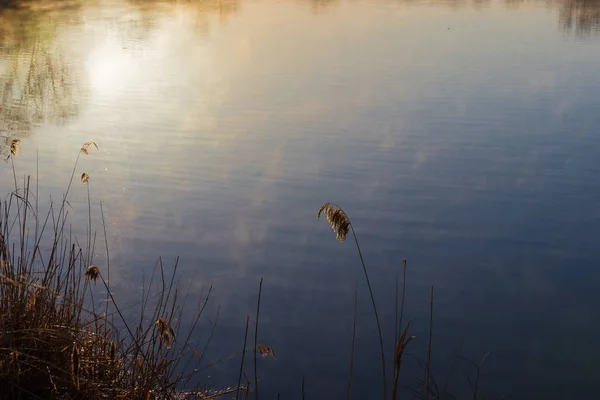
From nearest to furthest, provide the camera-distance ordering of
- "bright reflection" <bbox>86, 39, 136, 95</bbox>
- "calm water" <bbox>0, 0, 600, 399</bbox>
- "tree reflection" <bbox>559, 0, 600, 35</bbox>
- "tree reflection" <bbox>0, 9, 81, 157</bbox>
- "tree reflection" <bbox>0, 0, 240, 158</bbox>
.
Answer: "calm water" <bbox>0, 0, 600, 399</bbox>, "tree reflection" <bbox>0, 9, 81, 157</bbox>, "tree reflection" <bbox>0, 0, 240, 158</bbox>, "bright reflection" <bbox>86, 39, 136, 95</bbox>, "tree reflection" <bbox>559, 0, 600, 35</bbox>

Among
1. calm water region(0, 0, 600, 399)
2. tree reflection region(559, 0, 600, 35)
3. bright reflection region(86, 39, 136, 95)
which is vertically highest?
tree reflection region(559, 0, 600, 35)

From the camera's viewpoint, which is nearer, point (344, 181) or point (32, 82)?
point (344, 181)

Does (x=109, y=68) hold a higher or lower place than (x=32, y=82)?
higher

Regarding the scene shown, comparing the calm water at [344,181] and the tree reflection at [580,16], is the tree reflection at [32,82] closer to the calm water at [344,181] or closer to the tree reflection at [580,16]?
the calm water at [344,181]

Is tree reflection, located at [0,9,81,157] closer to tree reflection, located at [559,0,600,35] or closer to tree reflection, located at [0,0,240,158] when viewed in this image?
tree reflection, located at [0,0,240,158]

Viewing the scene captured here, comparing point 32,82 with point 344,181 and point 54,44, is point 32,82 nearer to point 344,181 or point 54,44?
point 54,44

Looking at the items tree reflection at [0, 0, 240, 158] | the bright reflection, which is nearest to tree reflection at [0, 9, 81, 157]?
tree reflection at [0, 0, 240, 158]

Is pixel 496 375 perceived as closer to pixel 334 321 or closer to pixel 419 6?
pixel 334 321

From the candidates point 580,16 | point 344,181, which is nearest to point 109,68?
point 344,181

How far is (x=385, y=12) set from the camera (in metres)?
20.8

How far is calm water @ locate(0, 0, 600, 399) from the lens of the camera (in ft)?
14.5

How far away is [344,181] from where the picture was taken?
702 cm

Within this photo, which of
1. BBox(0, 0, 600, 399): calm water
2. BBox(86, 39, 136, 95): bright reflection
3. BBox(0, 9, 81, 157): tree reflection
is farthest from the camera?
BBox(86, 39, 136, 95): bright reflection

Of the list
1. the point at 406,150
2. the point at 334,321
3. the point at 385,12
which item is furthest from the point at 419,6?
the point at 334,321
